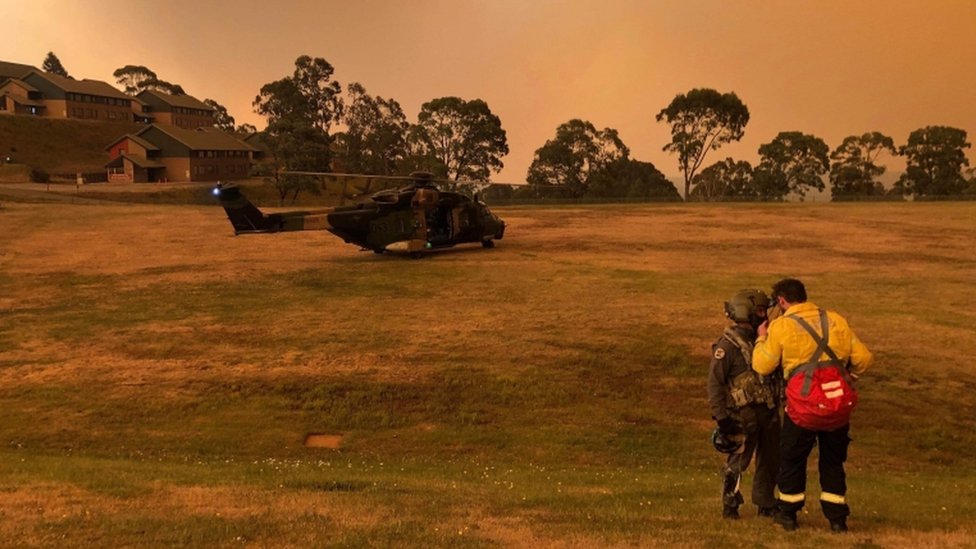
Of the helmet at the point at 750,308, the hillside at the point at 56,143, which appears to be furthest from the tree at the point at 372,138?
the helmet at the point at 750,308

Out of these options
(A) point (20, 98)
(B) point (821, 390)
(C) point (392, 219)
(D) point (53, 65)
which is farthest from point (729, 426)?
(D) point (53, 65)

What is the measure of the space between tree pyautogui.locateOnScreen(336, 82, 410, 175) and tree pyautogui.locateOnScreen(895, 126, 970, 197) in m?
72.8

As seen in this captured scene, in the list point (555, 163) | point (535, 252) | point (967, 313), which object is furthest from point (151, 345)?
point (555, 163)

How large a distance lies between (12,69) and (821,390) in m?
153

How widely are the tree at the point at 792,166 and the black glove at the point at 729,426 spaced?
322ft

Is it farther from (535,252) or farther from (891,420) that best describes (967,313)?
(535,252)

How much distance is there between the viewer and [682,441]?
1194cm

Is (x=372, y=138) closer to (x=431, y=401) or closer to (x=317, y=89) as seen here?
(x=317, y=89)

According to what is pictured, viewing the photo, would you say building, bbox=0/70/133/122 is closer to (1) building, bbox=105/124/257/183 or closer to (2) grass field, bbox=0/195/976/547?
(1) building, bbox=105/124/257/183

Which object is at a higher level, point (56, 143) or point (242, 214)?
point (56, 143)

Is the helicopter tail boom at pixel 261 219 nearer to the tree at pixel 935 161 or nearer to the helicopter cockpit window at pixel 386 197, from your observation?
the helicopter cockpit window at pixel 386 197

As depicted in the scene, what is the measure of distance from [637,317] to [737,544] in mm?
12868

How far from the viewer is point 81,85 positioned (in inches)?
4348

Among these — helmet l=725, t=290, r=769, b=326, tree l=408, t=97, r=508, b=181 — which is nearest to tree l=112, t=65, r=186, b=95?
tree l=408, t=97, r=508, b=181
